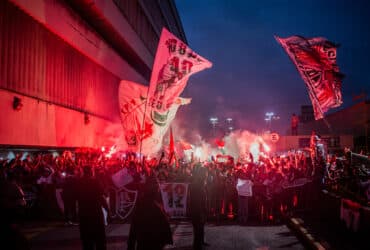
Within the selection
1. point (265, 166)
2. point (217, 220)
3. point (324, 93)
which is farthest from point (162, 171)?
point (324, 93)

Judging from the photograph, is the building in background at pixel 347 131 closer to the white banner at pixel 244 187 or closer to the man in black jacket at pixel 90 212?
the white banner at pixel 244 187

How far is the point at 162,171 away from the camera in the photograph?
1284 centimetres

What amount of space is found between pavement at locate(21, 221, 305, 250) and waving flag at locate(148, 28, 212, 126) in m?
3.65

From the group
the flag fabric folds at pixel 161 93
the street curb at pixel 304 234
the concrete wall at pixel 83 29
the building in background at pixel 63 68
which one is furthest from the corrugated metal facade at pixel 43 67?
the street curb at pixel 304 234

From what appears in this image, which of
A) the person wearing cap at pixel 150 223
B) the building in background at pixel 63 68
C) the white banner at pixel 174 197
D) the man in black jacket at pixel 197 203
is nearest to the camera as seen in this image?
the person wearing cap at pixel 150 223

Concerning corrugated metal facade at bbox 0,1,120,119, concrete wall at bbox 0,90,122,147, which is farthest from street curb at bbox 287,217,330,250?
corrugated metal facade at bbox 0,1,120,119

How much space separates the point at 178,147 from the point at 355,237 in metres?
18.6

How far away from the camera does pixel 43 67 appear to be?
54.4 feet

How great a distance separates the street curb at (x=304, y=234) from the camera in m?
8.40

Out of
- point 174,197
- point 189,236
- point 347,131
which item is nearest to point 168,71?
point 174,197

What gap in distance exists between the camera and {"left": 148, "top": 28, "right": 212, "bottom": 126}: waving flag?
11.0m

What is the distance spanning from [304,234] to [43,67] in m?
13.0

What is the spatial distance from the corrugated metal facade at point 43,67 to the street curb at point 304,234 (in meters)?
11.1

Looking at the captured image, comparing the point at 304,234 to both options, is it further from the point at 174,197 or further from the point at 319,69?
the point at 319,69
